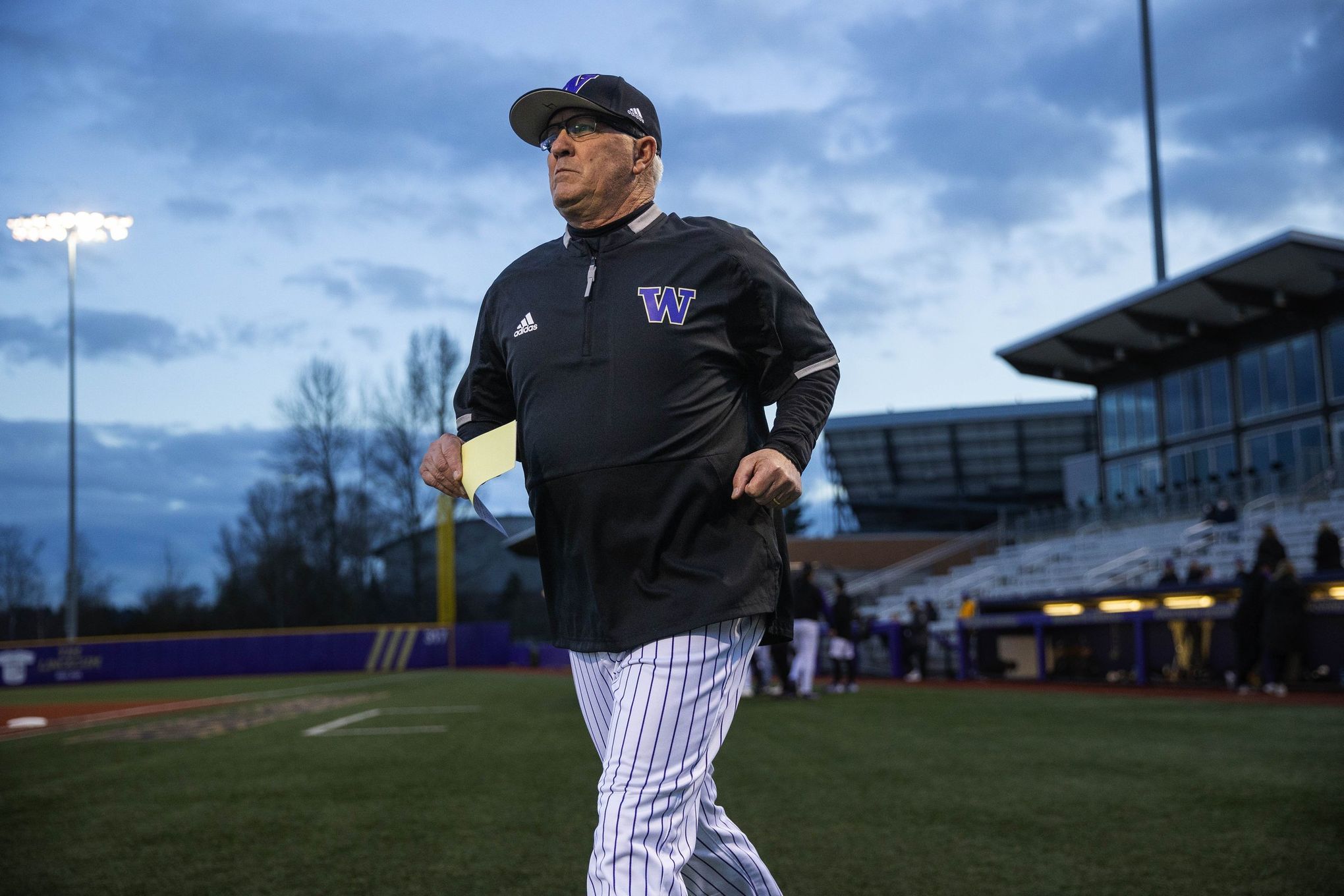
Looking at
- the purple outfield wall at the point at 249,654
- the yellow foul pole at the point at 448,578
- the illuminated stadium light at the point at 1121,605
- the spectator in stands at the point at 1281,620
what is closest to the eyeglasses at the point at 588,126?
the spectator in stands at the point at 1281,620

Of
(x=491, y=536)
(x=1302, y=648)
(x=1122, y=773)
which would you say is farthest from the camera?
(x=491, y=536)

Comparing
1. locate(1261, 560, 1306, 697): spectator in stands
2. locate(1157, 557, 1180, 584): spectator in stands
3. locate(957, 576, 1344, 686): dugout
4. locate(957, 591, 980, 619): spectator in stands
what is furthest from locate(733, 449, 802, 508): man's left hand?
locate(957, 591, 980, 619): spectator in stands

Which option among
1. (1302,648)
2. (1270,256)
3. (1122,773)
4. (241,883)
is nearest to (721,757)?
(1122,773)

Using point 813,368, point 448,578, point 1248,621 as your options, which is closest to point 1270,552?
point 1248,621

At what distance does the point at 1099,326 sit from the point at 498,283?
33148 mm

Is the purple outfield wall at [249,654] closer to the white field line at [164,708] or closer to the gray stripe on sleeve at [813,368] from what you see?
the white field line at [164,708]

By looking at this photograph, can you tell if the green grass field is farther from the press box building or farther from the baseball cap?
the press box building

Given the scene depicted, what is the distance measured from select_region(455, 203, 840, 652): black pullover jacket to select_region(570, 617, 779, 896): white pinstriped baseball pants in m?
0.06

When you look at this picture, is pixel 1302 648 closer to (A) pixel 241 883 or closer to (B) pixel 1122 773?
(B) pixel 1122 773

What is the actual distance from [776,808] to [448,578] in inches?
1382

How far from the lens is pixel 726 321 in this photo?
2500 mm

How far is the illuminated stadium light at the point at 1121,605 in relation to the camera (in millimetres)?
17656

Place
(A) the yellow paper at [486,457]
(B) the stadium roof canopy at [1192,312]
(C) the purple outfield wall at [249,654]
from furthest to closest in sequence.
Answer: (C) the purple outfield wall at [249,654], (B) the stadium roof canopy at [1192,312], (A) the yellow paper at [486,457]

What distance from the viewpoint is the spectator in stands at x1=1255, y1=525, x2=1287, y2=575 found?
48.7ft
